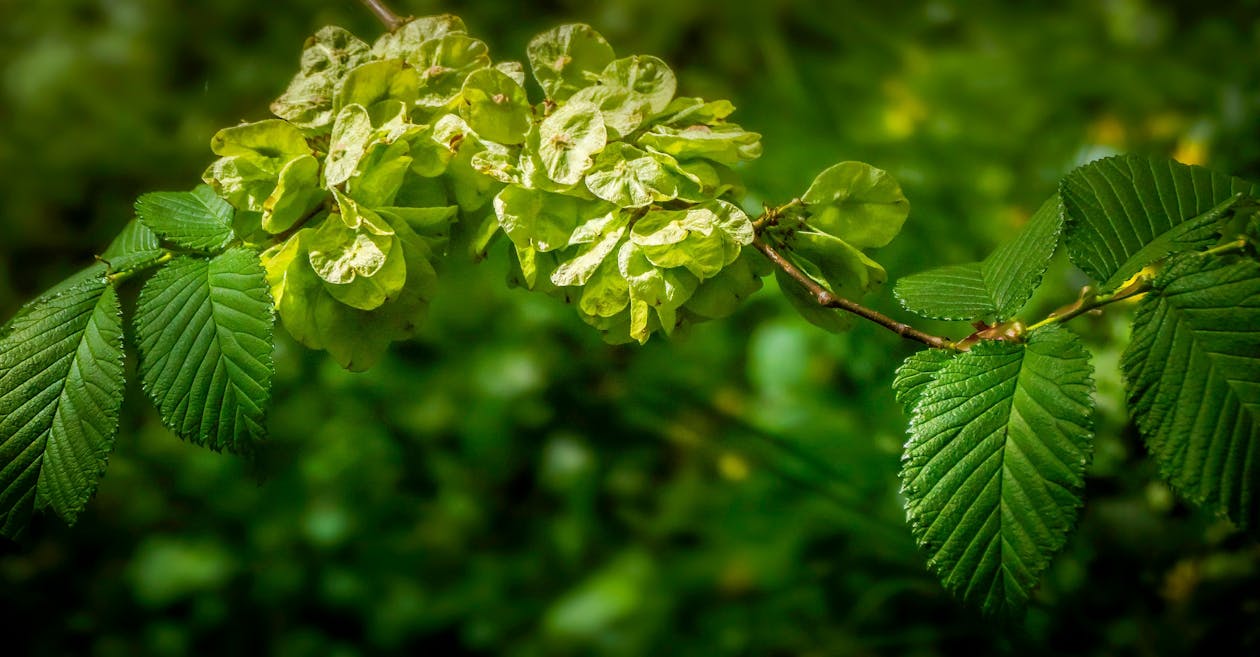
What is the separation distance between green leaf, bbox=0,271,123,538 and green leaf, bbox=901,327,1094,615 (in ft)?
1.60

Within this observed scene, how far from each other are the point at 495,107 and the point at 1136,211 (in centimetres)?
41

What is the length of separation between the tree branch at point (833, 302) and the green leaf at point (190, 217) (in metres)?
0.36

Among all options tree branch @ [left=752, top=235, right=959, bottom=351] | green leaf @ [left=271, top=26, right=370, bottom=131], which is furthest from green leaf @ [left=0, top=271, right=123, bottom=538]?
tree branch @ [left=752, top=235, right=959, bottom=351]

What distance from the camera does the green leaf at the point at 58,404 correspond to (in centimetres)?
52

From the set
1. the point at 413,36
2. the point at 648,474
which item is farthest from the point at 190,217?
the point at 648,474

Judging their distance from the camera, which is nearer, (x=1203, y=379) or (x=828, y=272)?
(x=1203, y=379)

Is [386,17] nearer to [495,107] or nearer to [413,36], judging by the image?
[413,36]

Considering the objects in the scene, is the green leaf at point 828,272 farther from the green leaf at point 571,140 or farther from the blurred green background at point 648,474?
the blurred green background at point 648,474

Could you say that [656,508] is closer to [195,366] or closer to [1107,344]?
[1107,344]

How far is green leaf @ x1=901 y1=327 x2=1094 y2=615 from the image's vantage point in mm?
444

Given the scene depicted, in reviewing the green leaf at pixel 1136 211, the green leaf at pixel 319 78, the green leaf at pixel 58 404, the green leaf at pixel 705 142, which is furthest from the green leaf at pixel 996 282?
the green leaf at pixel 58 404

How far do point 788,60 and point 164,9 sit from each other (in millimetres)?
1672

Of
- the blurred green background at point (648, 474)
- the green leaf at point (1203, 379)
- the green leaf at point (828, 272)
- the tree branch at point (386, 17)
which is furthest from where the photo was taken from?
the blurred green background at point (648, 474)

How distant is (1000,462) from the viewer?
1.52ft
